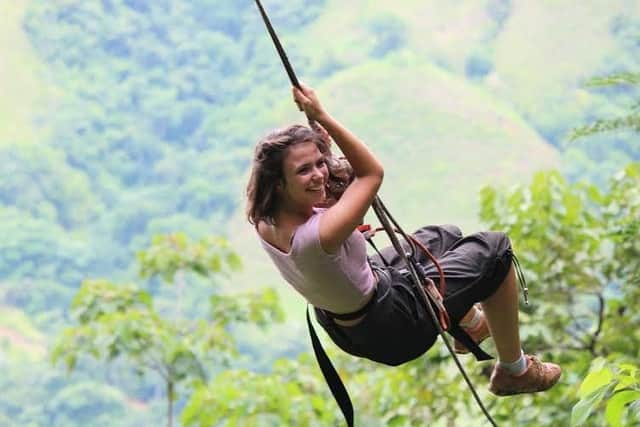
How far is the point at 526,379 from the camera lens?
264cm

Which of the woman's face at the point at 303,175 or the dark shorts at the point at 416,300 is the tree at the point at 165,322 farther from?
the woman's face at the point at 303,175

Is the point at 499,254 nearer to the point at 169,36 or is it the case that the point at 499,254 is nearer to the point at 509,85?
the point at 509,85

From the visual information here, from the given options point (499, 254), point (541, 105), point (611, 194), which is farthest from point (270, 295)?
point (541, 105)

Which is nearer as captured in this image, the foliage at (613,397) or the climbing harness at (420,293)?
the foliage at (613,397)

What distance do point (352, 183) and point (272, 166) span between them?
0.53 feet

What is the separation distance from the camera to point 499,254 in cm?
242

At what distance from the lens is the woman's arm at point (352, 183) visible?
2.02 metres

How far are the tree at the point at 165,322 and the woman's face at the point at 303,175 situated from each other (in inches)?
139

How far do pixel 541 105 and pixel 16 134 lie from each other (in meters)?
14.8

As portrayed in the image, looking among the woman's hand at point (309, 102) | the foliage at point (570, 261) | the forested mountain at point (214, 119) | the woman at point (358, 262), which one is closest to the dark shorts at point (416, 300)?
the woman at point (358, 262)

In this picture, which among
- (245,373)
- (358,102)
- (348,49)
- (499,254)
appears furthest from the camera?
(348,49)

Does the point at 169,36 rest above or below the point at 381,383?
below

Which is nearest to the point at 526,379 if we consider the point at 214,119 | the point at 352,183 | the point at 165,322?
the point at 352,183

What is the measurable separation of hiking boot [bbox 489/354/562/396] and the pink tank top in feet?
1.64
